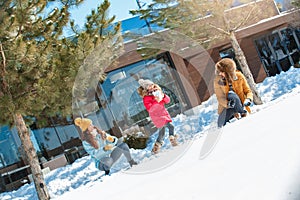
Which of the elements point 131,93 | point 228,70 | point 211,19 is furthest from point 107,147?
point 211,19

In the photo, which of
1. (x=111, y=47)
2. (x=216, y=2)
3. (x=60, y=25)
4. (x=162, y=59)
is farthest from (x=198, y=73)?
(x=60, y=25)

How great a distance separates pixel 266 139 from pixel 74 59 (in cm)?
461

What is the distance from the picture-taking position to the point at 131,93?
8.89 m

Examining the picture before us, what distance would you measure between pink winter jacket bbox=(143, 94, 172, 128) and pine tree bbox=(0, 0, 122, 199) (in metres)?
1.78

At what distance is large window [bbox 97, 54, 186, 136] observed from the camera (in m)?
9.16

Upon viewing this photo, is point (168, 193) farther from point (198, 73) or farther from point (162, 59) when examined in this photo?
point (198, 73)

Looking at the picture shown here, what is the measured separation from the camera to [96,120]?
9.23 metres

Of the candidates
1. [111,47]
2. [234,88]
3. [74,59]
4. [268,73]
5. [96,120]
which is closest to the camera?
[234,88]

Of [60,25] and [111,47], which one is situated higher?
[60,25]

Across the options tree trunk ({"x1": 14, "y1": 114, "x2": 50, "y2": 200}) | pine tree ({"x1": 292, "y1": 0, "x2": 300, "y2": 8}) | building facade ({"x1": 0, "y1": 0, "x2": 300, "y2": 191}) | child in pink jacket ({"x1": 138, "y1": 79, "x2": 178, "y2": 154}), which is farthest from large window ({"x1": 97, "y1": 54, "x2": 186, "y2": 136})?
pine tree ({"x1": 292, "y1": 0, "x2": 300, "y2": 8})

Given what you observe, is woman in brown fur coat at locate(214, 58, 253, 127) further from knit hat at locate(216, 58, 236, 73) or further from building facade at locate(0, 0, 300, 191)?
building facade at locate(0, 0, 300, 191)

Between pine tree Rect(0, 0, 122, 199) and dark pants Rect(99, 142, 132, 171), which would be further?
pine tree Rect(0, 0, 122, 199)

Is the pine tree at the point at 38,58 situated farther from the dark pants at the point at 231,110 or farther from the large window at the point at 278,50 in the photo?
the large window at the point at 278,50

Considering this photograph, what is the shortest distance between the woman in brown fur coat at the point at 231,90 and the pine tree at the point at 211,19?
4.20m
